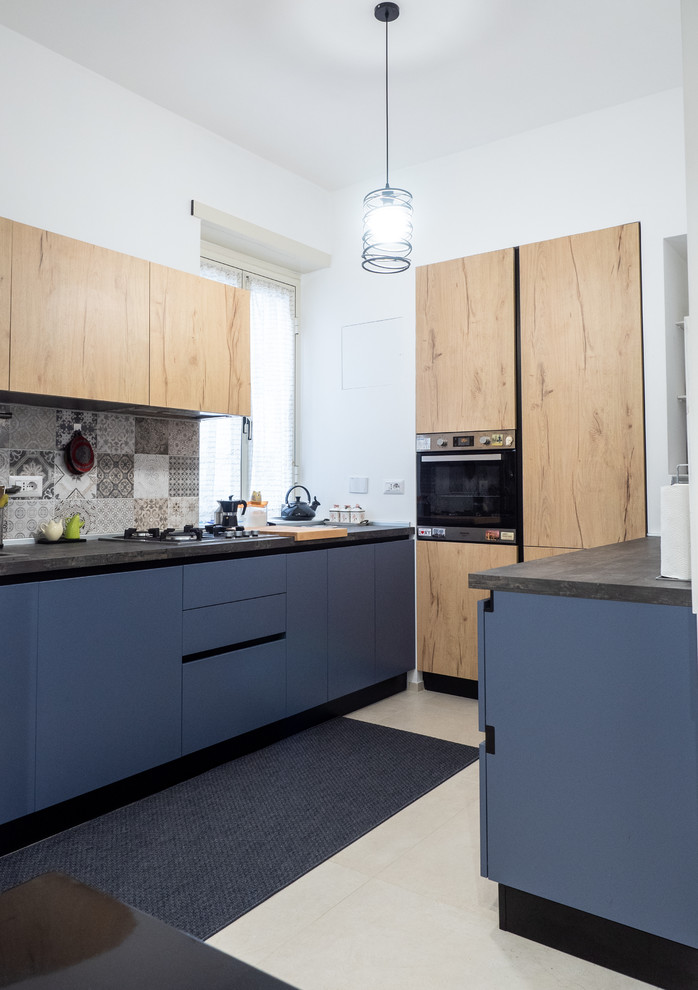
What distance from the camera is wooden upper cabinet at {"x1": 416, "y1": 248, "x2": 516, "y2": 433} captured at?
12.3ft

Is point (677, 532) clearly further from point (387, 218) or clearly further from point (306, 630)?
point (306, 630)

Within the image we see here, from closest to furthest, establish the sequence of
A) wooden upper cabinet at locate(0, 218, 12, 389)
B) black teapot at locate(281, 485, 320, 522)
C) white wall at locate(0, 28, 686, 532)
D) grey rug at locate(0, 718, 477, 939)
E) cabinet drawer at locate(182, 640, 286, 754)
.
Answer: grey rug at locate(0, 718, 477, 939), wooden upper cabinet at locate(0, 218, 12, 389), cabinet drawer at locate(182, 640, 286, 754), white wall at locate(0, 28, 686, 532), black teapot at locate(281, 485, 320, 522)

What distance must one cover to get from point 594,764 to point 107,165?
10.3 ft

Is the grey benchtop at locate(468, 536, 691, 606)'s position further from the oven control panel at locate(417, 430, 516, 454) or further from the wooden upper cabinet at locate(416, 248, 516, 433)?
the wooden upper cabinet at locate(416, 248, 516, 433)

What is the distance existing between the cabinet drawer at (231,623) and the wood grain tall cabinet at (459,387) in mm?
1129

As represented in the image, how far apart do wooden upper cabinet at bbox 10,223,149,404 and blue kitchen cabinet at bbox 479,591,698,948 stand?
1.82 meters

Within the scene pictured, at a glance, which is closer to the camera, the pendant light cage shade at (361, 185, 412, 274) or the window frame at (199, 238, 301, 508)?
the pendant light cage shade at (361, 185, 412, 274)

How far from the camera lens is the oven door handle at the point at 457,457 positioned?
3.77 meters

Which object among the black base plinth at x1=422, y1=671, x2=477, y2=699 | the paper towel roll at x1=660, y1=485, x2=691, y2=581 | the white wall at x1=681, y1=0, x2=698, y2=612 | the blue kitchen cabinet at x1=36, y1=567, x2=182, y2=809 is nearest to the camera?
the white wall at x1=681, y1=0, x2=698, y2=612

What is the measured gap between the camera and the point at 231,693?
288 cm

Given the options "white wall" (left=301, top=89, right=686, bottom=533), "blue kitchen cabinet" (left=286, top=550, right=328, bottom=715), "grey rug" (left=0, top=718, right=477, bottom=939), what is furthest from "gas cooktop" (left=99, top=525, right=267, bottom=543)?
"white wall" (left=301, top=89, right=686, bottom=533)

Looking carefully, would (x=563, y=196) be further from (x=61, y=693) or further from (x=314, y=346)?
(x=61, y=693)

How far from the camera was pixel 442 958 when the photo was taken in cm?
170

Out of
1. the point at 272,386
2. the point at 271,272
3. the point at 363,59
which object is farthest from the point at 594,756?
the point at 271,272
